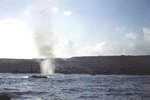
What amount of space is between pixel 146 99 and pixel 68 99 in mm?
11077

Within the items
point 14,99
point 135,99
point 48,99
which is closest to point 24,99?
point 14,99

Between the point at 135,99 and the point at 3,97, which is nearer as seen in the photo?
the point at 3,97

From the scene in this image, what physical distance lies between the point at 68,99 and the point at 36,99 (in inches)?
179

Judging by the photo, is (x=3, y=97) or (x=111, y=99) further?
(x=111, y=99)

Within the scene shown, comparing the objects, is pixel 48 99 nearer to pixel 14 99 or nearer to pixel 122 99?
pixel 14 99

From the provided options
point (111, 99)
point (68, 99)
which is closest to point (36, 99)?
point (68, 99)

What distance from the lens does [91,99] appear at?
104 feet

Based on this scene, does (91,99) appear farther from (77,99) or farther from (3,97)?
(3,97)

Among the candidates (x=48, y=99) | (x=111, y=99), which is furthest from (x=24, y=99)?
(x=111, y=99)

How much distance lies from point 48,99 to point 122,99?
423 inches

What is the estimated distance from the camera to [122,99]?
3212cm

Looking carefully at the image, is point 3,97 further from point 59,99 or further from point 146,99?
point 146,99

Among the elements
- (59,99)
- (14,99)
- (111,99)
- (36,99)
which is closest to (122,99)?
(111,99)

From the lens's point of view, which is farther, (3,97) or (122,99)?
(122,99)
